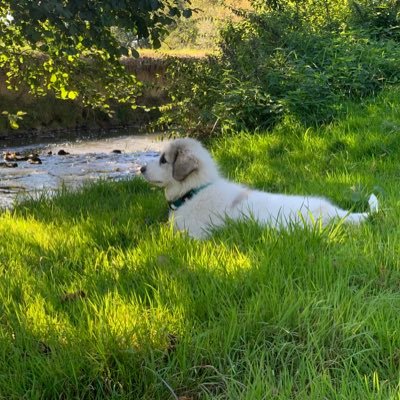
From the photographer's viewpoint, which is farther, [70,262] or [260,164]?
[260,164]

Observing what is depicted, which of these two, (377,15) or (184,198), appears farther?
(377,15)

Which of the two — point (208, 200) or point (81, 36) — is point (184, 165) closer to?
point (208, 200)

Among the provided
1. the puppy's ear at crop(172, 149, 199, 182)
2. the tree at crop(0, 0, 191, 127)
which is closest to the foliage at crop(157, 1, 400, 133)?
the tree at crop(0, 0, 191, 127)

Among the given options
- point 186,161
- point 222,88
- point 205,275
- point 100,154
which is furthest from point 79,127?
point 205,275

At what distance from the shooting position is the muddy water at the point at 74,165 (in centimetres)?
890

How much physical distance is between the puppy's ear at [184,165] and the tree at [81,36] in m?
1.41

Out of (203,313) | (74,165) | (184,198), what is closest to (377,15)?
(74,165)

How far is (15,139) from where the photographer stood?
16406 mm

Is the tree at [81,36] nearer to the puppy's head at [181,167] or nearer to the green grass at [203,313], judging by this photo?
the puppy's head at [181,167]

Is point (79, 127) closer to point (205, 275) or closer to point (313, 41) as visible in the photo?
point (313, 41)

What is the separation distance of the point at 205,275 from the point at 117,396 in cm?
89

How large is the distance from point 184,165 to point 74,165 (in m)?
7.67

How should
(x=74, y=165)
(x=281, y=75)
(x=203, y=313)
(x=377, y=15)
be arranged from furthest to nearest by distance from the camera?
(x=377, y=15) → (x=74, y=165) → (x=281, y=75) → (x=203, y=313)

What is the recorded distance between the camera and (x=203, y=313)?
2.39 metres
